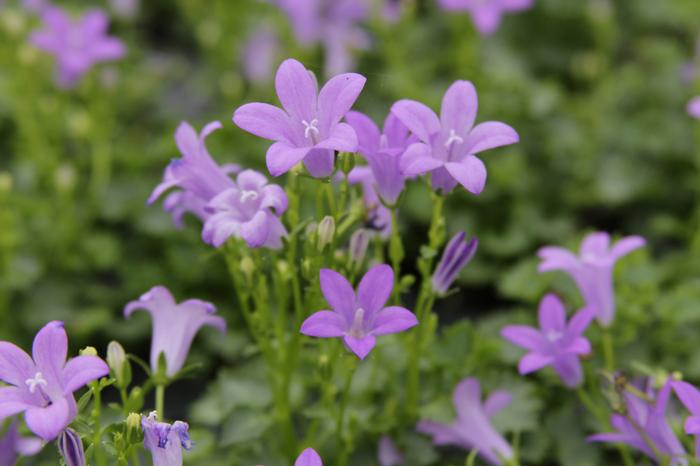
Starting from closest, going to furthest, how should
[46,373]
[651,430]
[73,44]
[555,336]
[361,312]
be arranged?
1. [46,373]
2. [361,312]
3. [651,430]
4. [555,336]
5. [73,44]

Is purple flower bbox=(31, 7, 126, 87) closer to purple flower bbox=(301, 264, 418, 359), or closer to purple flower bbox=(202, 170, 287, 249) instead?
purple flower bbox=(202, 170, 287, 249)

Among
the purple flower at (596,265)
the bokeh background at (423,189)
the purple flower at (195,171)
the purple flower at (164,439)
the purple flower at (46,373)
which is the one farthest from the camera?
the bokeh background at (423,189)

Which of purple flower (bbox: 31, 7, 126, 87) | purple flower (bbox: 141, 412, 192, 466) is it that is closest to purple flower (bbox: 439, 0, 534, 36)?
purple flower (bbox: 31, 7, 126, 87)

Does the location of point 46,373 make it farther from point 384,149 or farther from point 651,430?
point 651,430

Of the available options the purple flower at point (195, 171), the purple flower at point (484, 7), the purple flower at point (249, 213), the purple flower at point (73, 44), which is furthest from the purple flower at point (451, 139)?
the purple flower at point (73, 44)

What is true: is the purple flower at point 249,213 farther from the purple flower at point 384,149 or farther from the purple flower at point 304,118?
the purple flower at point 384,149

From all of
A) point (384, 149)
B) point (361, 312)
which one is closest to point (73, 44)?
point (384, 149)

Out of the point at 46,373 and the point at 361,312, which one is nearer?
the point at 46,373
